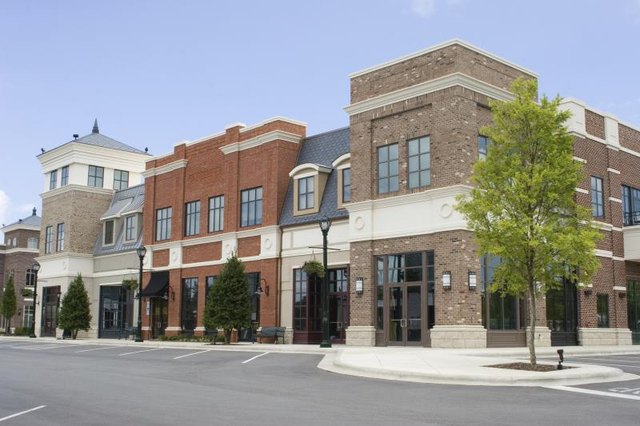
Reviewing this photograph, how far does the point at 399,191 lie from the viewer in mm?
28453

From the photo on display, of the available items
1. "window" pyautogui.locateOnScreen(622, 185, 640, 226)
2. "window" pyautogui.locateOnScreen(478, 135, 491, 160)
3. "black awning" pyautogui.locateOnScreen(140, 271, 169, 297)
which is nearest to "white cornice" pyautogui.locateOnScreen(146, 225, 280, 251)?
"black awning" pyautogui.locateOnScreen(140, 271, 169, 297)

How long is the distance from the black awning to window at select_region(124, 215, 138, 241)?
15.7ft

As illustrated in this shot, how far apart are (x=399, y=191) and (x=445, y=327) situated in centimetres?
558

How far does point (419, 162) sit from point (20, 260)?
58.2 meters

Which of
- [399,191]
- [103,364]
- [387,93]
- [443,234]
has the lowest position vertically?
[103,364]

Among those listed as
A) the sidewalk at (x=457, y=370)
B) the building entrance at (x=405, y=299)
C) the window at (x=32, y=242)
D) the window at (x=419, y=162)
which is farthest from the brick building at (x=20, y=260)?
the sidewalk at (x=457, y=370)

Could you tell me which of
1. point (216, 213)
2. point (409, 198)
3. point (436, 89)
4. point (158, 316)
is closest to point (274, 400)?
point (409, 198)

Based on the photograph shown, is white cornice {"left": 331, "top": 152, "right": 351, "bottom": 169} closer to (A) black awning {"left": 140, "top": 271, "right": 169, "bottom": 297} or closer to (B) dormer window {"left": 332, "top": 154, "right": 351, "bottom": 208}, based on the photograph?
(B) dormer window {"left": 332, "top": 154, "right": 351, "bottom": 208}

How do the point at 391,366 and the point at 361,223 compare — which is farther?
the point at 361,223

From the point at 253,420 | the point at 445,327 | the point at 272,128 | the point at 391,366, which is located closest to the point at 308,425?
the point at 253,420

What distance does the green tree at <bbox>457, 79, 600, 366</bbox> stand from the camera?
1838cm

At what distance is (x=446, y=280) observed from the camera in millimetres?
26219

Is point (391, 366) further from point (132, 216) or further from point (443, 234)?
point (132, 216)

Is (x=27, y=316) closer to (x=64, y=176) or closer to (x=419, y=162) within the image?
(x=64, y=176)
